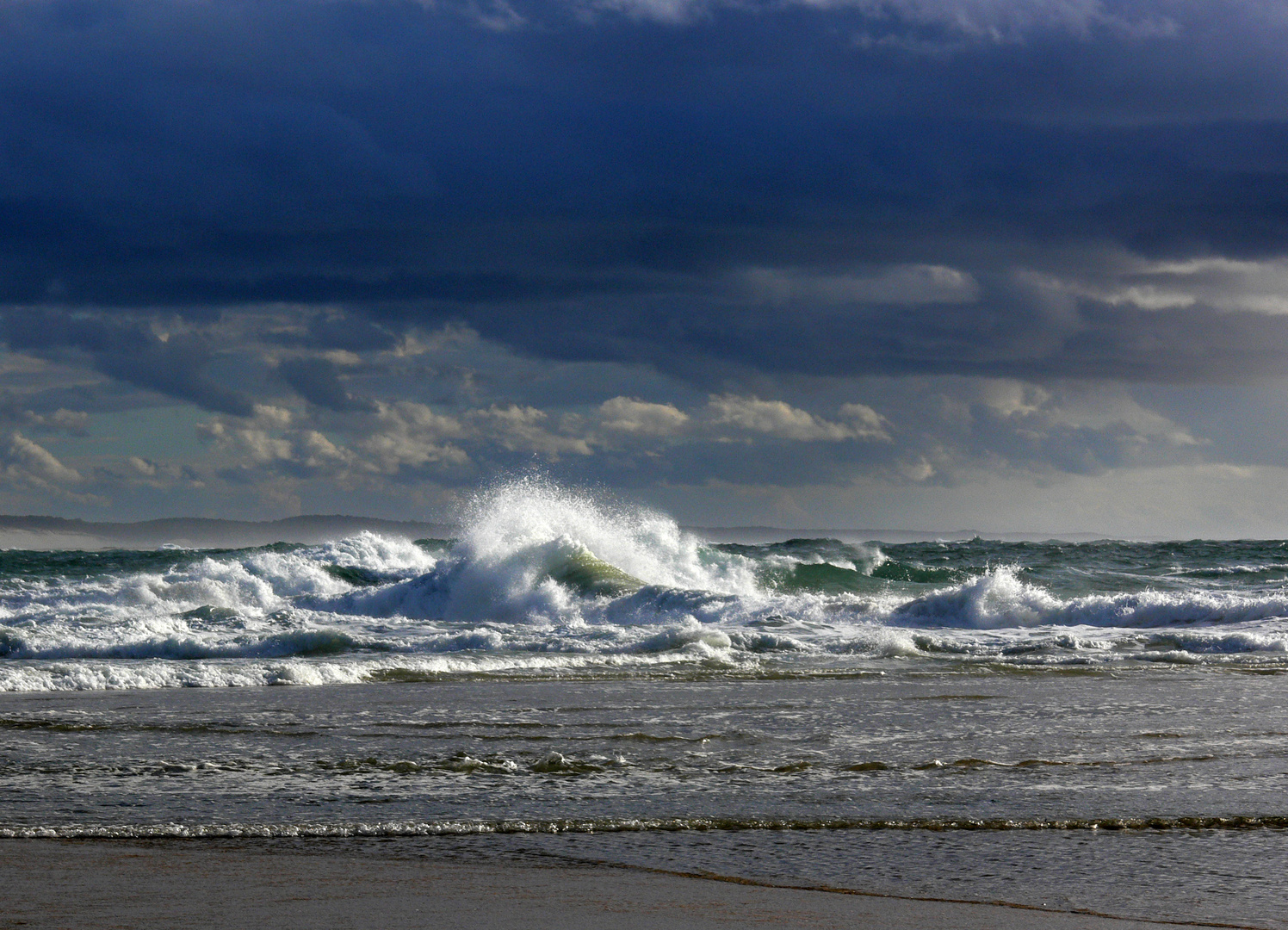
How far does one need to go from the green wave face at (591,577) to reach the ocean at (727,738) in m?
0.79

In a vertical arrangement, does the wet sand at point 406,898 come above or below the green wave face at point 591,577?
below

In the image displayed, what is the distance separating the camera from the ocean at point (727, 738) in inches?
217

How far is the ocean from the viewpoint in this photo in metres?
5.52

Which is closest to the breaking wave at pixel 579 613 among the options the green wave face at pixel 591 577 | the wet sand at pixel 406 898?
the green wave face at pixel 591 577

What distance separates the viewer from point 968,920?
4.32 m

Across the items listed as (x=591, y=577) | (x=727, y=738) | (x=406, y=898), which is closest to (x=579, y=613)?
(x=591, y=577)

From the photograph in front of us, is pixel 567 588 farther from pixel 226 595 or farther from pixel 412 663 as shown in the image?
pixel 412 663

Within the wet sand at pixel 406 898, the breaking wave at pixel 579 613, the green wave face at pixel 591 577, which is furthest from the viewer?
the green wave face at pixel 591 577

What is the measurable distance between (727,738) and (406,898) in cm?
455

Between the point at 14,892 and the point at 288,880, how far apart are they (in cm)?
102

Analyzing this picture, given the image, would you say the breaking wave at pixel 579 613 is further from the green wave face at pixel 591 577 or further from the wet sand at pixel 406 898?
the wet sand at pixel 406 898

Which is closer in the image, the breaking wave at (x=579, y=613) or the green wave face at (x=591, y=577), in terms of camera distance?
the breaking wave at (x=579, y=613)

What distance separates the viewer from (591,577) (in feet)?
86.6

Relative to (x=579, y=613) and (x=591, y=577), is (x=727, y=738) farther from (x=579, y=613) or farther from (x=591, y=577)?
(x=591, y=577)
